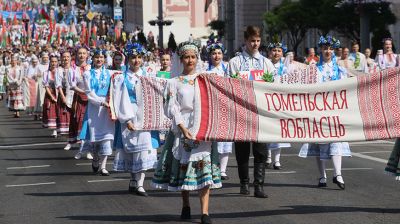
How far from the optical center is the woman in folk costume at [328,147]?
1605cm

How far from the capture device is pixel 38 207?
1483 cm

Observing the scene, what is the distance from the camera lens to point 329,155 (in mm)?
16203

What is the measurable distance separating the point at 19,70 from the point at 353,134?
27.8 metres

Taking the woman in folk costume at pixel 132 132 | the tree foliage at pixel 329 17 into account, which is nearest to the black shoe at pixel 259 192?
the woman in folk costume at pixel 132 132

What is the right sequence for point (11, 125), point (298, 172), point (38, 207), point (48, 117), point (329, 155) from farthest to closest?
point (11, 125)
point (48, 117)
point (298, 172)
point (329, 155)
point (38, 207)

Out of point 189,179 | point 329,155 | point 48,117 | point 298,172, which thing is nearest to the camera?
point 189,179

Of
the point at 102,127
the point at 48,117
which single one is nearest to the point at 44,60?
the point at 48,117

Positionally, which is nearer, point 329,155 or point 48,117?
point 329,155

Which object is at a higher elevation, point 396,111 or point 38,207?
point 396,111

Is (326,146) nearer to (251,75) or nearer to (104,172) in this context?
(251,75)

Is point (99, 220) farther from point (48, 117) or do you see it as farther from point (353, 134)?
point (48, 117)

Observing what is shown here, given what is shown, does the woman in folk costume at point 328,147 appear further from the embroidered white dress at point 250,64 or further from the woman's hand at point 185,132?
the woman's hand at point 185,132

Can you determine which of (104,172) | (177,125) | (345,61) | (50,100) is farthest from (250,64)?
(345,61)

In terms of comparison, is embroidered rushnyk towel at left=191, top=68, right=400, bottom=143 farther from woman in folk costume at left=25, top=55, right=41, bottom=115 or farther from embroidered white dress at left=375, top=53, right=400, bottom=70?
woman in folk costume at left=25, top=55, right=41, bottom=115
